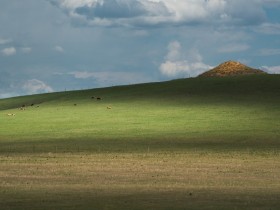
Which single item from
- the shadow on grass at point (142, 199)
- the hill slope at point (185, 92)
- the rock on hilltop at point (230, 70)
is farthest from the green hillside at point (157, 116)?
the shadow on grass at point (142, 199)

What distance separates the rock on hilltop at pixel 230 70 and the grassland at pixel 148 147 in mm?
6123

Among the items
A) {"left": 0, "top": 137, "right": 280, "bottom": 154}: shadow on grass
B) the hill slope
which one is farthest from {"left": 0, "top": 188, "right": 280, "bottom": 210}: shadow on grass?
the hill slope

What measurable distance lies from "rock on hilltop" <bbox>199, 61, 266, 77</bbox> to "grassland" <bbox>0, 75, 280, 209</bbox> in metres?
6.12

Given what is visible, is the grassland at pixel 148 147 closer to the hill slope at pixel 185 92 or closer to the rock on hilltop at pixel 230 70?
the hill slope at pixel 185 92

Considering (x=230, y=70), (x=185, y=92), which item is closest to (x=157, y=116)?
(x=185, y=92)

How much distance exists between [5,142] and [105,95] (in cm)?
3450

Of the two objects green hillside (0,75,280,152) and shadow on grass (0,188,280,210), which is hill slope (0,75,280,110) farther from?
shadow on grass (0,188,280,210)

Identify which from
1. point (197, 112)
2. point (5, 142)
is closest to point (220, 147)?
point (5, 142)

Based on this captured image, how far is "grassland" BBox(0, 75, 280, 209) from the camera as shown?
2534 centimetres

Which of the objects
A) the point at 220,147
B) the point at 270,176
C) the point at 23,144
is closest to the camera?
the point at 270,176

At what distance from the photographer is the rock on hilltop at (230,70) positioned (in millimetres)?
99000

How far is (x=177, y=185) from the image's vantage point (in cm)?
2878

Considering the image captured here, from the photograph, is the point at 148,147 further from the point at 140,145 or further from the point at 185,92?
the point at 185,92

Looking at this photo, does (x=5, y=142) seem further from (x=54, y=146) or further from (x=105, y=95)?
(x=105, y=95)
